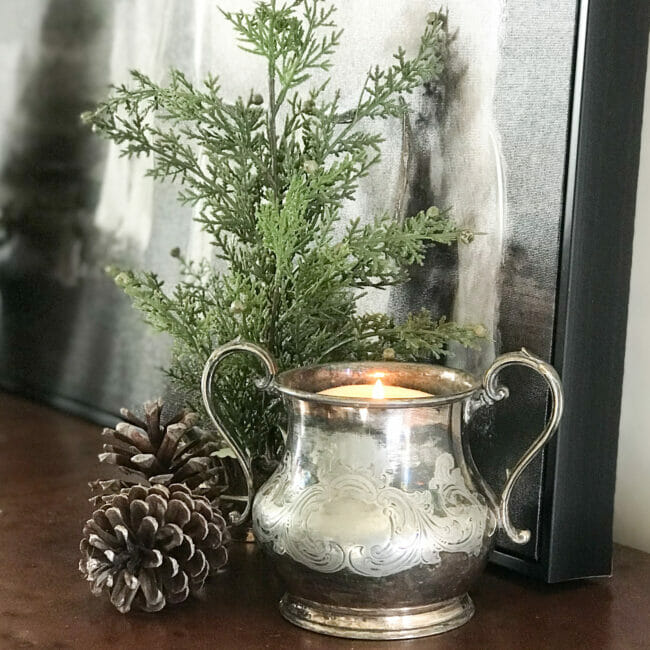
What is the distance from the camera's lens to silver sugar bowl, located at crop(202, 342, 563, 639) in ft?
1.90

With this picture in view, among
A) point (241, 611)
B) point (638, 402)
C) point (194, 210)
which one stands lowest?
point (241, 611)

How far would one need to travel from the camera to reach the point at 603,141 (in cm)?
65

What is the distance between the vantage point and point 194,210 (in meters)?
1.01

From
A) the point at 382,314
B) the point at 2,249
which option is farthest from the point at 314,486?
the point at 2,249

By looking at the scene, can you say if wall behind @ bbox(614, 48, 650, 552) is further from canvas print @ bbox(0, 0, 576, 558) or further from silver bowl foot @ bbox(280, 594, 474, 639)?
silver bowl foot @ bbox(280, 594, 474, 639)

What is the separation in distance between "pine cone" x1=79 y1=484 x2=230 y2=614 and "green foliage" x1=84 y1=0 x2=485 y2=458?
11 centimetres

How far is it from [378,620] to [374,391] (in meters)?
0.13

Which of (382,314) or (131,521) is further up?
(382,314)

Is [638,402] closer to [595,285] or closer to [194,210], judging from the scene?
[595,285]

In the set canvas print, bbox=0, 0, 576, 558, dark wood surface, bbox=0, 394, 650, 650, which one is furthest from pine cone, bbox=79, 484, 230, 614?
canvas print, bbox=0, 0, 576, 558

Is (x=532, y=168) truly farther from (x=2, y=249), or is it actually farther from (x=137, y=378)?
(x=2, y=249)

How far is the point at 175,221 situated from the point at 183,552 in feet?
1.56

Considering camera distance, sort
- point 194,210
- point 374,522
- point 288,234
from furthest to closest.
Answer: point 194,210 < point 288,234 < point 374,522

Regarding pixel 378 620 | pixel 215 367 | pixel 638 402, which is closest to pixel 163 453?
pixel 215 367
